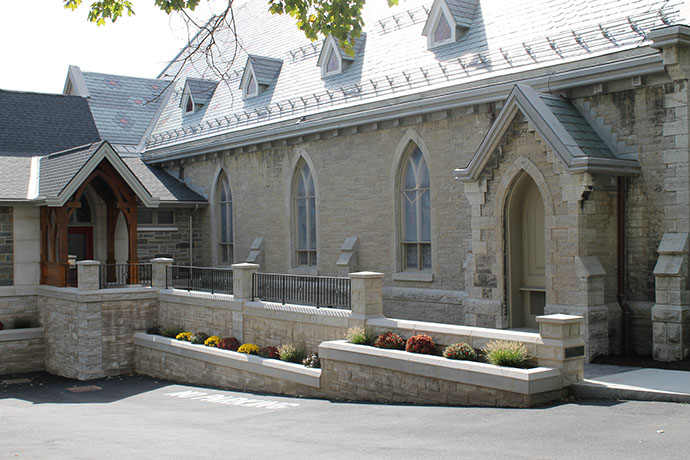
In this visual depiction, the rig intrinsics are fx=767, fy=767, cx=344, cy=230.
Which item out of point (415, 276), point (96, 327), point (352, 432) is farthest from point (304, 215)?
point (352, 432)

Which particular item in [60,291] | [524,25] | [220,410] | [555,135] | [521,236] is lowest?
[220,410]

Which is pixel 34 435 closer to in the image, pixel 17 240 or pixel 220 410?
pixel 220 410

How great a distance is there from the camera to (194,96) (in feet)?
95.5

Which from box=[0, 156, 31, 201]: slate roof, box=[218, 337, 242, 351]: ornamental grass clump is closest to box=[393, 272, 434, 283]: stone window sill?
box=[218, 337, 242, 351]: ornamental grass clump

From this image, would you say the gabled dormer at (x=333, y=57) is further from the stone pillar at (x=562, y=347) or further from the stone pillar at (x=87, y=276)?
the stone pillar at (x=562, y=347)

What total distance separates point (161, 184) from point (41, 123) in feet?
16.4

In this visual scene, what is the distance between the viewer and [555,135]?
45.8 feet

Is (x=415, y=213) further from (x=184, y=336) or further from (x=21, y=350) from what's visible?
(x=21, y=350)

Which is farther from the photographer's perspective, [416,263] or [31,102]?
[31,102]

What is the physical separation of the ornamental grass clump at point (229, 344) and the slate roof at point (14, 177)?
28.6ft

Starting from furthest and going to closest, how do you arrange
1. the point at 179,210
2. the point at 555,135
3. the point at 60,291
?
the point at 179,210 < the point at 60,291 < the point at 555,135

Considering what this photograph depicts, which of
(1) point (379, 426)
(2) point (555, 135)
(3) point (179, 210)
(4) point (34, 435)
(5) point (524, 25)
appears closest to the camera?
(1) point (379, 426)

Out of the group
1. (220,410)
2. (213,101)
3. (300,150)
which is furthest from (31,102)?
(220,410)

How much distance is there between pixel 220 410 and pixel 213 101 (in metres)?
16.5
